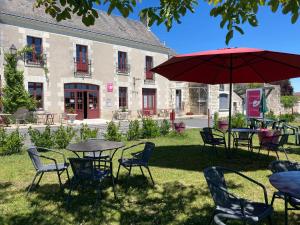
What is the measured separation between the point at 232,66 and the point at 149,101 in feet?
60.1

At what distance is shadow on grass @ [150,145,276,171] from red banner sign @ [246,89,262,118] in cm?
511

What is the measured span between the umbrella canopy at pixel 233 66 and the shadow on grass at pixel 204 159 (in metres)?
1.92

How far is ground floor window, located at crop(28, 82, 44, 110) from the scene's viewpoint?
1831 centimetres

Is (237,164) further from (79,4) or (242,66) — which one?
(79,4)

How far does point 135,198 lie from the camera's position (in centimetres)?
446

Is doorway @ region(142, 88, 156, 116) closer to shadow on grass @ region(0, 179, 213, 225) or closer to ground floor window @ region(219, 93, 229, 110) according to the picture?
ground floor window @ region(219, 93, 229, 110)

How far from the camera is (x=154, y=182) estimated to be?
5.23 m

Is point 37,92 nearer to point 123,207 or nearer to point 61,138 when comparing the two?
point 61,138

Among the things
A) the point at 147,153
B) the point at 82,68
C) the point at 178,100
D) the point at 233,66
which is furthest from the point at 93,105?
the point at 147,153

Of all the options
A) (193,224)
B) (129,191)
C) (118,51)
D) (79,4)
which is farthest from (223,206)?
(118,51)

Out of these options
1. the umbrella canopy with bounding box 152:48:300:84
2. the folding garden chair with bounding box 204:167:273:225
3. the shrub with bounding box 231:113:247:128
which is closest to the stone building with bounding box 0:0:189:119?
the shrub with bounding box 231:113:247:128

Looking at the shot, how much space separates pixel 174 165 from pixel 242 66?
9.30 feet

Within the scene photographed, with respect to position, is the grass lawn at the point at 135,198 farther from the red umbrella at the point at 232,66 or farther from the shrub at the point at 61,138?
the red umbrella at the point at 232,66

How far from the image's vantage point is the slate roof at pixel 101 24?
18047 mm
